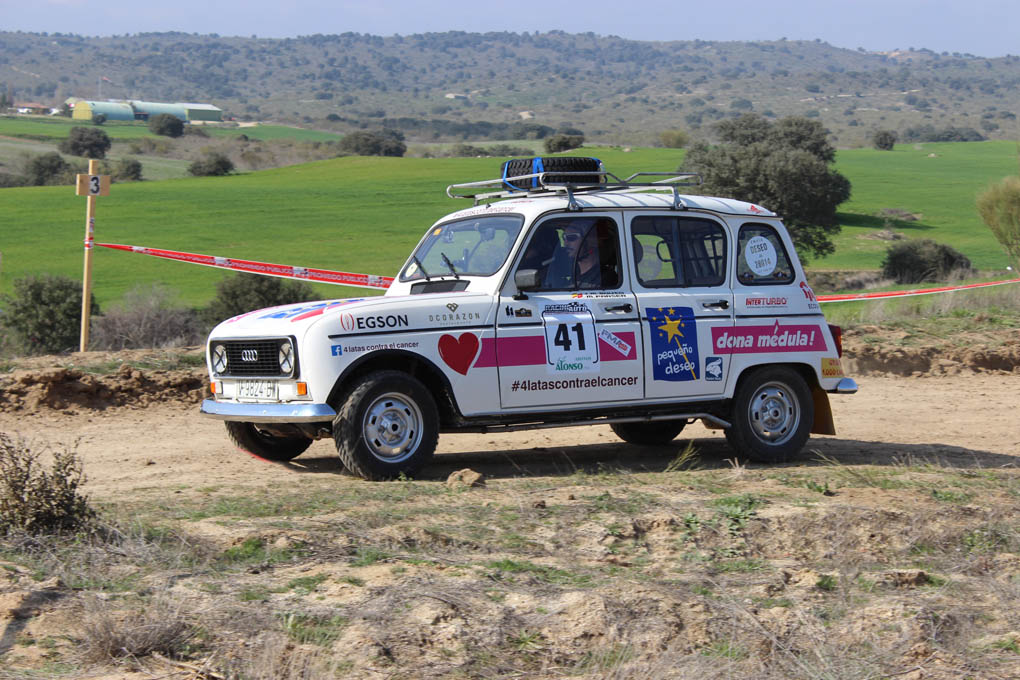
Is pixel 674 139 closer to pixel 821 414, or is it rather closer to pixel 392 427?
pixel 821 414

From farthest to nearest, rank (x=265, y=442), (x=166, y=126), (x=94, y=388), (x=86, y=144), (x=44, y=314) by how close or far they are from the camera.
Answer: (x=166, y=126) < (x=86, y=144) < (x=44, y=314) < (x=94, y=388) < (x=265, y=442)

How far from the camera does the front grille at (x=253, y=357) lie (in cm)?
802

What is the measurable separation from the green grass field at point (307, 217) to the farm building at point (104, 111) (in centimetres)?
5625

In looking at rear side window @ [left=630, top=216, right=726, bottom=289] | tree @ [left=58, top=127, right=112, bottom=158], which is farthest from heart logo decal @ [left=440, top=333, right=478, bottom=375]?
tree @ [left=58, top=127, right=112, bottom=158]

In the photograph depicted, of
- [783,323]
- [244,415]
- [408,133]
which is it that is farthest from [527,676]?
[408,133]

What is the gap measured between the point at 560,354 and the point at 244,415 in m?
2.32

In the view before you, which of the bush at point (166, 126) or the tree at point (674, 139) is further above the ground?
the bush at point (166, 126)

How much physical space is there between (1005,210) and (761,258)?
22.3 metres

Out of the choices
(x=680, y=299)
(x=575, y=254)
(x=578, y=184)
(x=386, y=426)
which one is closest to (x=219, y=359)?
(x=386, y=426)

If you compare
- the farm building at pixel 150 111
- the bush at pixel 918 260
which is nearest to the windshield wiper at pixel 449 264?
the bush at pixel 918 260

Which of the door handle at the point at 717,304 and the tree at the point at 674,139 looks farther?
the tree at the point at 674,139

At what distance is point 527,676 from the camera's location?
4.98 metres

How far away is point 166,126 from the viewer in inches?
4469

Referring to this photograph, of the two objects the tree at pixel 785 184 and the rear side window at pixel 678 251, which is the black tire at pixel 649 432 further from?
the tree at pixel 785 184
